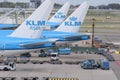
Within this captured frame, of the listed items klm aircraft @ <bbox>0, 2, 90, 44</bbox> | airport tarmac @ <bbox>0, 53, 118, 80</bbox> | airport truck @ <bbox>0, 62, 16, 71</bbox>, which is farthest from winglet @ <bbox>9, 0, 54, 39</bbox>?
klm aircraft @ <bbox>0, 2, 90, 44</bbox>

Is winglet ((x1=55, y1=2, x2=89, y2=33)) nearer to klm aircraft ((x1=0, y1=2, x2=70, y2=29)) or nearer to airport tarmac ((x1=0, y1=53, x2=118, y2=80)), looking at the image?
airport tarmac ((x1=0, y1=53, x2=118, y2=80))

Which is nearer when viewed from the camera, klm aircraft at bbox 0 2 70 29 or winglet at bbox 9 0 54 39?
winglet at bbox 9 0 54 39

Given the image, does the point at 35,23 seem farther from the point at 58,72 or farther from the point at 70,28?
the point at 70,28

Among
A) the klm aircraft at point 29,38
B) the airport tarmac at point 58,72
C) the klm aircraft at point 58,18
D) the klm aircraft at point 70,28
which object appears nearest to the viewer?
the airport tarmac at point 58,72

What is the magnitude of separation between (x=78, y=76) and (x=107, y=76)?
388 centimetres

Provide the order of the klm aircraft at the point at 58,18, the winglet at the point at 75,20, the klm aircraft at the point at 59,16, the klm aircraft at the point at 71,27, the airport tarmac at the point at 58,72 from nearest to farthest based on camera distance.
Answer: the airport tarmac at the point at 58,72 < the klm aircraft at the point at 71,27 < the winglet at the point at 75,20 < the klm aircraft at the point at 59,16 < the klm aircraft at the point at 58,18

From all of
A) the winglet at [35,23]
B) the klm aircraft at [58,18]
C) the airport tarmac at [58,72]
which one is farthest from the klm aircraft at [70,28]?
the klm aircraft at [58,18]

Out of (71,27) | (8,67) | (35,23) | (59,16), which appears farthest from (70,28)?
(59,16)

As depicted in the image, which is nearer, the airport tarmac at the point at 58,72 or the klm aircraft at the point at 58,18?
the airport tarmac at the point at 58,72

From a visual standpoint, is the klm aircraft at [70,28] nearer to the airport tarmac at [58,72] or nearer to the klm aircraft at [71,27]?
the klm aircraft at [71,27]

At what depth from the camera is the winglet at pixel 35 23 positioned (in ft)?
198

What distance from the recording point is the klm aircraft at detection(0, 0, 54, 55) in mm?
58938

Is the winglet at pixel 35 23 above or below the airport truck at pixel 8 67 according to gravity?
above

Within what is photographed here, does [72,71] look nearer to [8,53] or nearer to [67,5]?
[8,53]
